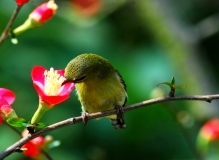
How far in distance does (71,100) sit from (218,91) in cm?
85

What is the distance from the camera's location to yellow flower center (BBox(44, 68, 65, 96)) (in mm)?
1280

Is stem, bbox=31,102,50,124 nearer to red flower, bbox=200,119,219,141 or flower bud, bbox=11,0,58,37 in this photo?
flower bud, bbox=11,0,58,37

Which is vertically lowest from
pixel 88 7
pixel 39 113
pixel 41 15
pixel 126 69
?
pixel 39 113

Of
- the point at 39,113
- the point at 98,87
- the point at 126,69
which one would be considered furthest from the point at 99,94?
the point at 126,69

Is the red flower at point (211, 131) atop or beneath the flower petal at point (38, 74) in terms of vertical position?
atop

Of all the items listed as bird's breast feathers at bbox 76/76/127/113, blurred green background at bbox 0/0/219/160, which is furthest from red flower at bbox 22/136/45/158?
blurred green background at bbox 0/0/219/160

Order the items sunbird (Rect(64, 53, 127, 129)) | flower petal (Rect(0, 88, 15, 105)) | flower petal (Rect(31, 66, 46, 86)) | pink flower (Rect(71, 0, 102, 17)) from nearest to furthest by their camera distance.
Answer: flower petal (Rect(0, 88, 15, 105)) → flower petal (Rect(31, 66, 46, 86)) → sunbird (Rect(64, 53, 127, 129)) → pink flower (Rect(71, 0, 102, 17))

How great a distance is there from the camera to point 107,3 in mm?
3225

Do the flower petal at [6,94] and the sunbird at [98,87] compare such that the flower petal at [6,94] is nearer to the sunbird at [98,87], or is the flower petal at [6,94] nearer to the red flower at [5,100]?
the red flower at [5,100]

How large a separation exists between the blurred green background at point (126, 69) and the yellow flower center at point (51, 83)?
1.36m

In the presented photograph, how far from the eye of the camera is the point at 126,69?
3.14 m

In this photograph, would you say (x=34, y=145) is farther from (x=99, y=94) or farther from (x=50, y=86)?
(x=99, y=94)

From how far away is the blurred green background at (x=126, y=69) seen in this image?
289cm

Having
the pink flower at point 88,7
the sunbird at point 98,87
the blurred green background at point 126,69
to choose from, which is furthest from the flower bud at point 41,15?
the pink flower at point 88,7
